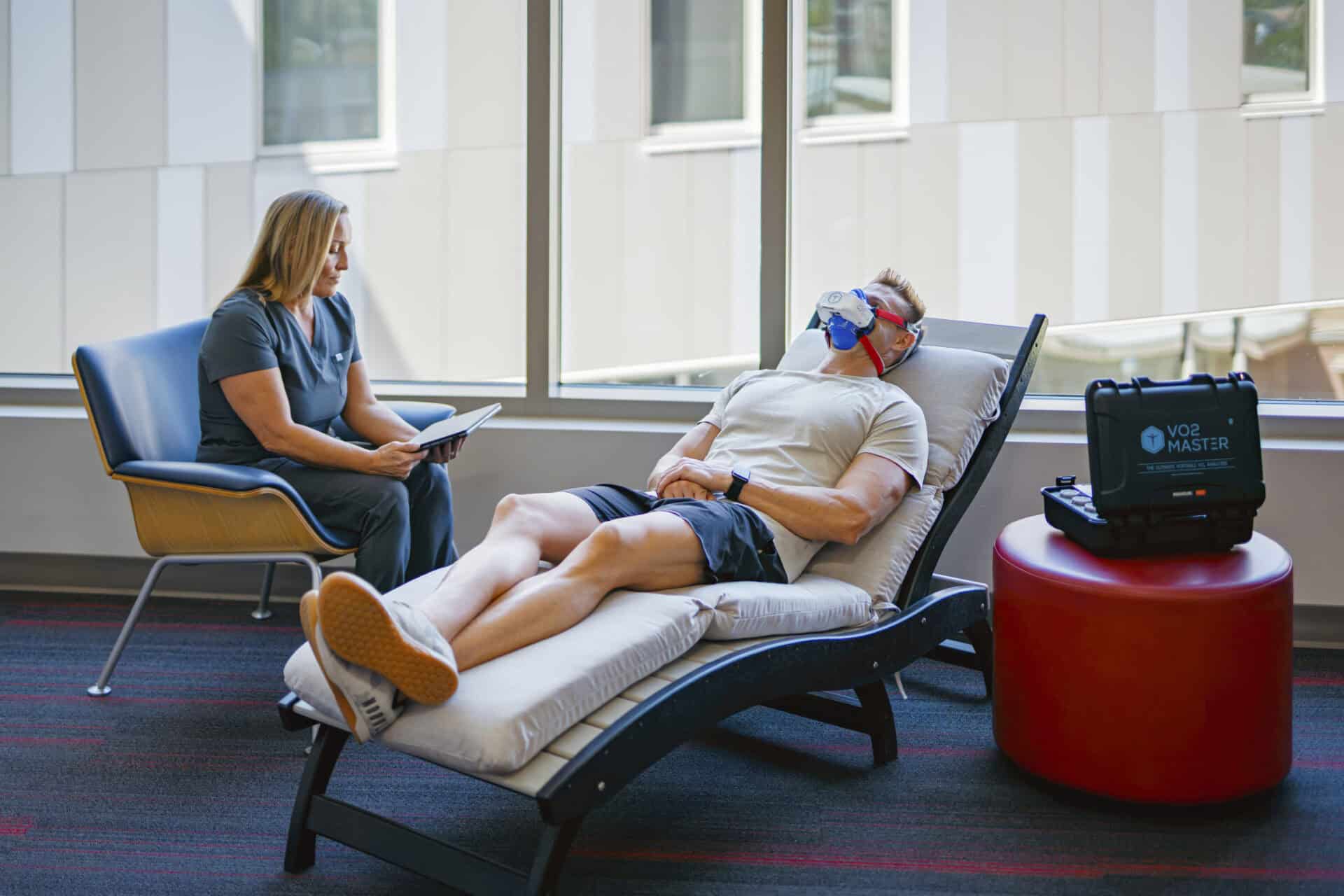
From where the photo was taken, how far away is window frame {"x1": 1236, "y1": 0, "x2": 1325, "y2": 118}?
346 cm

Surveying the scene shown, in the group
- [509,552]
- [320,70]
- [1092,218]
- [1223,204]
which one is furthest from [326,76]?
[1223,204]

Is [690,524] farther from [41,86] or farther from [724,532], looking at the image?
[41,86]

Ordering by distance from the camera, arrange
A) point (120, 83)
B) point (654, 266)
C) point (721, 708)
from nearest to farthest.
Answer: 1. point (721, 708)
2. point (654, 266)
3. point (120, 83)

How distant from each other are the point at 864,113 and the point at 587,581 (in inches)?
83.4

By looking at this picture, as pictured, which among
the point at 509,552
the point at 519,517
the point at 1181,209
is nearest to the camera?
the point at 509,552

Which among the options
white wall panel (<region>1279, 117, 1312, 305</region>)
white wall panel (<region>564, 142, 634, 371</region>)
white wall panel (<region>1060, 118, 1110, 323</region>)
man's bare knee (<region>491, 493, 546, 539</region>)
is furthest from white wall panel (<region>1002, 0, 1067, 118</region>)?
man's bare knee (<region>491, 493, 546, 539</region>)

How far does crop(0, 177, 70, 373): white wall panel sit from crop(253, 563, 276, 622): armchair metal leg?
128cm

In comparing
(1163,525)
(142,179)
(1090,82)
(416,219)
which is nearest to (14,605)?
(142,179)

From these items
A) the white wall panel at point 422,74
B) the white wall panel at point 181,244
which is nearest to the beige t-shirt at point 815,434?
the white wall panel at point 422,74

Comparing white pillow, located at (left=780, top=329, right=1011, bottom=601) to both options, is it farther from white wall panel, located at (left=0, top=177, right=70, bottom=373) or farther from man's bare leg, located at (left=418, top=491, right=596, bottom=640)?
white wall panel, located at (left=0, top=177, right=70, bottom=373)

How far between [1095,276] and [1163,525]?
4.78 feet

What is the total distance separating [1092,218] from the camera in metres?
3.61

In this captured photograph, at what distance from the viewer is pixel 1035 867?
2.14 m

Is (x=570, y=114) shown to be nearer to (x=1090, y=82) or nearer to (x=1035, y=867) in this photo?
(x=1090, y=82)
